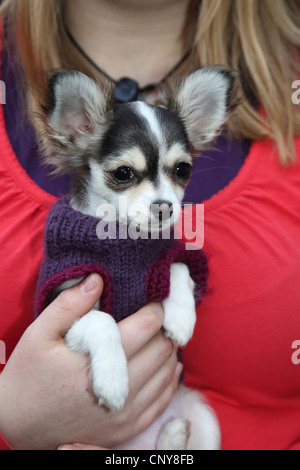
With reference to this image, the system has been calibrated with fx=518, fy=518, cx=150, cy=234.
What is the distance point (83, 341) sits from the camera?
4.02ft

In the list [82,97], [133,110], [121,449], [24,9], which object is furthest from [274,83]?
[121,449]

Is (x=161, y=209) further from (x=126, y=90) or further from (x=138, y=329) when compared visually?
(x=126, y=90)

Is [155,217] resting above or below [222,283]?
above

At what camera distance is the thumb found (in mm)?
1236

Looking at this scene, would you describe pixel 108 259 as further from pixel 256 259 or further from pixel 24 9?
pixel 24 9

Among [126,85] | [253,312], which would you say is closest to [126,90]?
[126,85]

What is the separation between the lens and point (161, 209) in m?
1.24

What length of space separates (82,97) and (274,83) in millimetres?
622

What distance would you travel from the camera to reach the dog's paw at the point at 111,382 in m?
1.17

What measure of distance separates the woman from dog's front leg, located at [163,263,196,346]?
5cm

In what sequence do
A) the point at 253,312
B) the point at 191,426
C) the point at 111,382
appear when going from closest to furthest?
1. the point at 111,382
2. the point at 253,312
3. the point at 191,426

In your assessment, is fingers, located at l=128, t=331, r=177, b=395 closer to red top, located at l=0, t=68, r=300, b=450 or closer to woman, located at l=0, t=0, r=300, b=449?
woman, located at l=0, t=0, r=300, b=449

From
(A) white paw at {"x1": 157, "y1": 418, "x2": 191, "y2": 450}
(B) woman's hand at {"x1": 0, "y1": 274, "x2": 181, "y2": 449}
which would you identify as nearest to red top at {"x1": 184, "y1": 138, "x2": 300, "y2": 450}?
(A) white paw at {"x1": 157, "y1": 418, "x2": 191, "y2": 450}

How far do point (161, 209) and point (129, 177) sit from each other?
0.13 m
